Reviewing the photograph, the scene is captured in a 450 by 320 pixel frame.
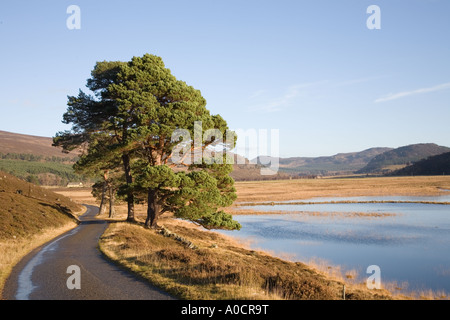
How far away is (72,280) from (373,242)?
27788 millimetres

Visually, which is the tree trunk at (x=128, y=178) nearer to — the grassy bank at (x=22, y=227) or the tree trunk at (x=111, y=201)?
the grassy bank at (x=22, y=227)

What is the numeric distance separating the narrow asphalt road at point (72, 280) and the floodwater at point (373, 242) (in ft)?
48.6

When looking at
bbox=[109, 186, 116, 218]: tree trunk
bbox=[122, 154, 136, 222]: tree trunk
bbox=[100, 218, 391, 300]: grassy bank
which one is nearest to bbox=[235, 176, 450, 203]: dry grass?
bbox=[109, 186, 116, 218]: tree trunk

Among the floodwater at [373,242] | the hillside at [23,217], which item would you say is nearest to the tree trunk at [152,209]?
the hillside at [23,217]

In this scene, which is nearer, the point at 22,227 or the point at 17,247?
the point at 17,247

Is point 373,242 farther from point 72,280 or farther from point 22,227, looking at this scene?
point 22,227

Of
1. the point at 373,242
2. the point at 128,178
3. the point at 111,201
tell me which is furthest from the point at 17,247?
the point at 373,242

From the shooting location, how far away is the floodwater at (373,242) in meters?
22.3

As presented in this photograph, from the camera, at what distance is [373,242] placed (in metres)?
32.5

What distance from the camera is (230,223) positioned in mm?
29047

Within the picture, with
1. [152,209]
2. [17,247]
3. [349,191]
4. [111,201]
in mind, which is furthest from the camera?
[349,191]

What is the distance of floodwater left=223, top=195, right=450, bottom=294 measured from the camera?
2228 cm
